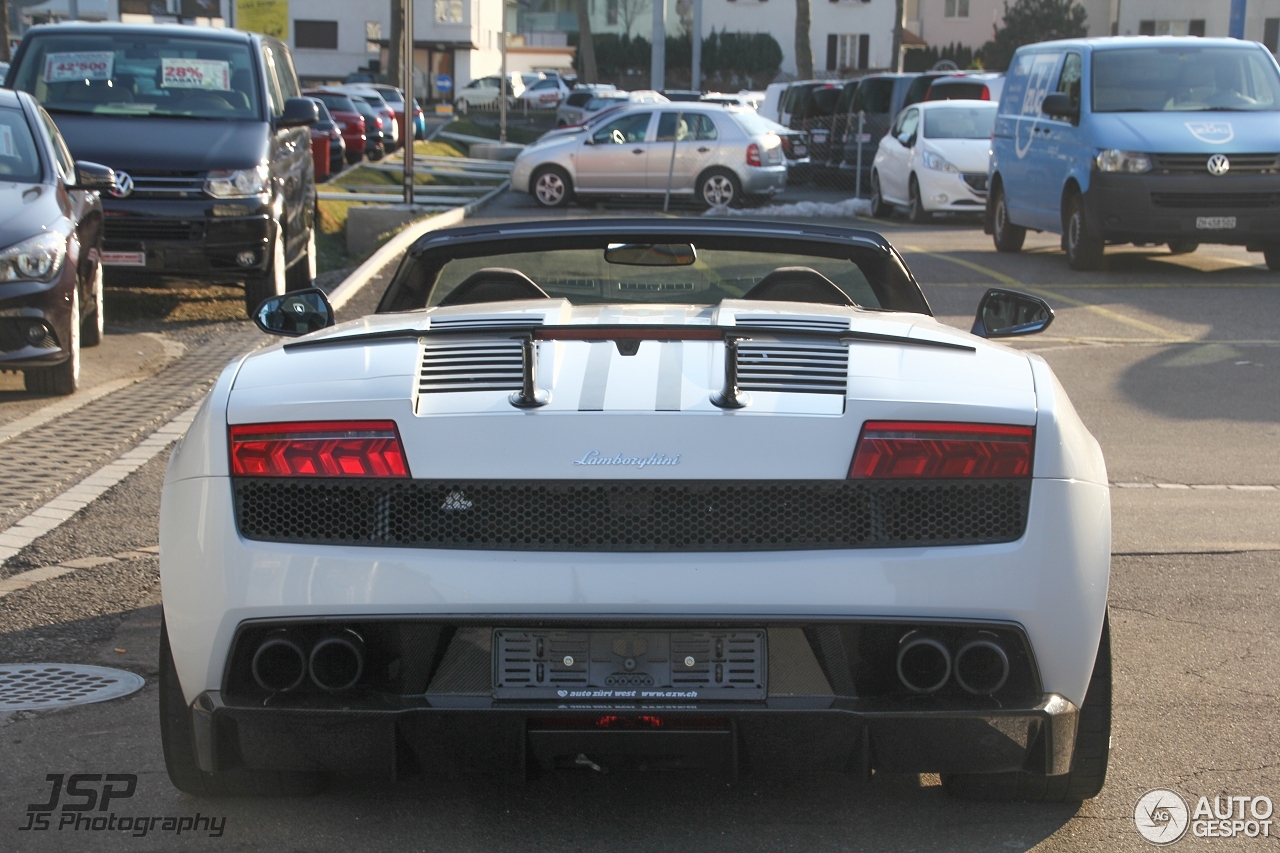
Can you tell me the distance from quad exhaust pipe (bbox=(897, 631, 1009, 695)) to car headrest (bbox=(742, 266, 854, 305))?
1.50 meters

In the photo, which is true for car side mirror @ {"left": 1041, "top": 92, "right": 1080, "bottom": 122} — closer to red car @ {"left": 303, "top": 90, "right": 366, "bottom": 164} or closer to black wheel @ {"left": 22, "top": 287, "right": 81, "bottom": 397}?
black wheel @ {"left": 22, "top": 287, "right": 81, "bottom": 397}

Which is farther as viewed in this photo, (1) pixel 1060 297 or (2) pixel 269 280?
(1) pixel 1060 297

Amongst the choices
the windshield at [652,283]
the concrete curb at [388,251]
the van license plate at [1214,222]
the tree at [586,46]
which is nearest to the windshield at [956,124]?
the concrete curb at [388,251]

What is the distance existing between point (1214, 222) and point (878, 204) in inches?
367

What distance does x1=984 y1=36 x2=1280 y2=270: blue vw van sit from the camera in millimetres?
15148

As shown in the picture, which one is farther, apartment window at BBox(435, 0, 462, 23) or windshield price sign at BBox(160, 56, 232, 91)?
apartment window at BBox(435, 0, 462, 23)

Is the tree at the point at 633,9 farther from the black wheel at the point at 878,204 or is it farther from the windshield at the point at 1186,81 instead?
the windshield at the point at 1186,81

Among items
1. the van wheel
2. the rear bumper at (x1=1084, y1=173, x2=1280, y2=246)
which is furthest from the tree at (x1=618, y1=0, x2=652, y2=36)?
the rear bumper at (x1=1084, y1=173, x2=1280, y2=246)

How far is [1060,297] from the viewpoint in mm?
14203

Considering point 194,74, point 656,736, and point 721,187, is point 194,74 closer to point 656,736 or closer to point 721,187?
point 656,736

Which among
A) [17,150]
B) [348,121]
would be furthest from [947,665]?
[348,121]

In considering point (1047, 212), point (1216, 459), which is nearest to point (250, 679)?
point (1216, 459)

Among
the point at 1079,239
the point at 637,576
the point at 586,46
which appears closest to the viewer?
the point at 637,576

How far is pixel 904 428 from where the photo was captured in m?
2.99
